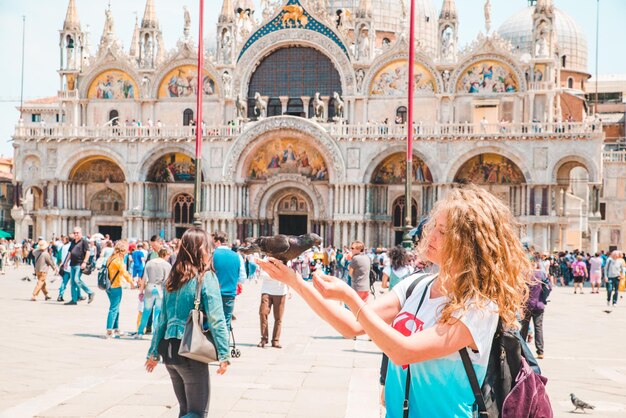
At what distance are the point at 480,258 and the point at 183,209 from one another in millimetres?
41268

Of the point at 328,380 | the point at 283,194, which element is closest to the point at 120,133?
the point at 283,194

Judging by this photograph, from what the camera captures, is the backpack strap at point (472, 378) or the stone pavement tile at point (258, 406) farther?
the stone pavement tile at point (258, 406)

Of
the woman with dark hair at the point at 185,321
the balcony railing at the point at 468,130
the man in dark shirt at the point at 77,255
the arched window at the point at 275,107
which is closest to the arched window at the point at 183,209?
the arched window at the point at 275,107

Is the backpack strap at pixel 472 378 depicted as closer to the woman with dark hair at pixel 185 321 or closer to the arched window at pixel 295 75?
the woman with dark hair at pixel 185 321

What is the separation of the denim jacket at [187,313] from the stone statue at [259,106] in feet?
114

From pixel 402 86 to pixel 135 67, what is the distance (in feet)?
44.0

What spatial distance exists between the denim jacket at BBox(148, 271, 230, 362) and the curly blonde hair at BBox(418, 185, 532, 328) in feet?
10.6

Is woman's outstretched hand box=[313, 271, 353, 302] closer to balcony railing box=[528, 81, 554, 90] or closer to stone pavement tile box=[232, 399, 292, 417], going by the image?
stone pavement tile box=[232, 399, 292, 417]

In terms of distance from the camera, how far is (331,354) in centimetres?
1309

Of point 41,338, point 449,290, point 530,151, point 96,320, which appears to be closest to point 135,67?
point 530,151

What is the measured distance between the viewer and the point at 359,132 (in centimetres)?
4075

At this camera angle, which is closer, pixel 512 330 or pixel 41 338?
pixel 512 330

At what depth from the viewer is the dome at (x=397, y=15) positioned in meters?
53.1

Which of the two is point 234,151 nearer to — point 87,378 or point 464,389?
point 87,378
